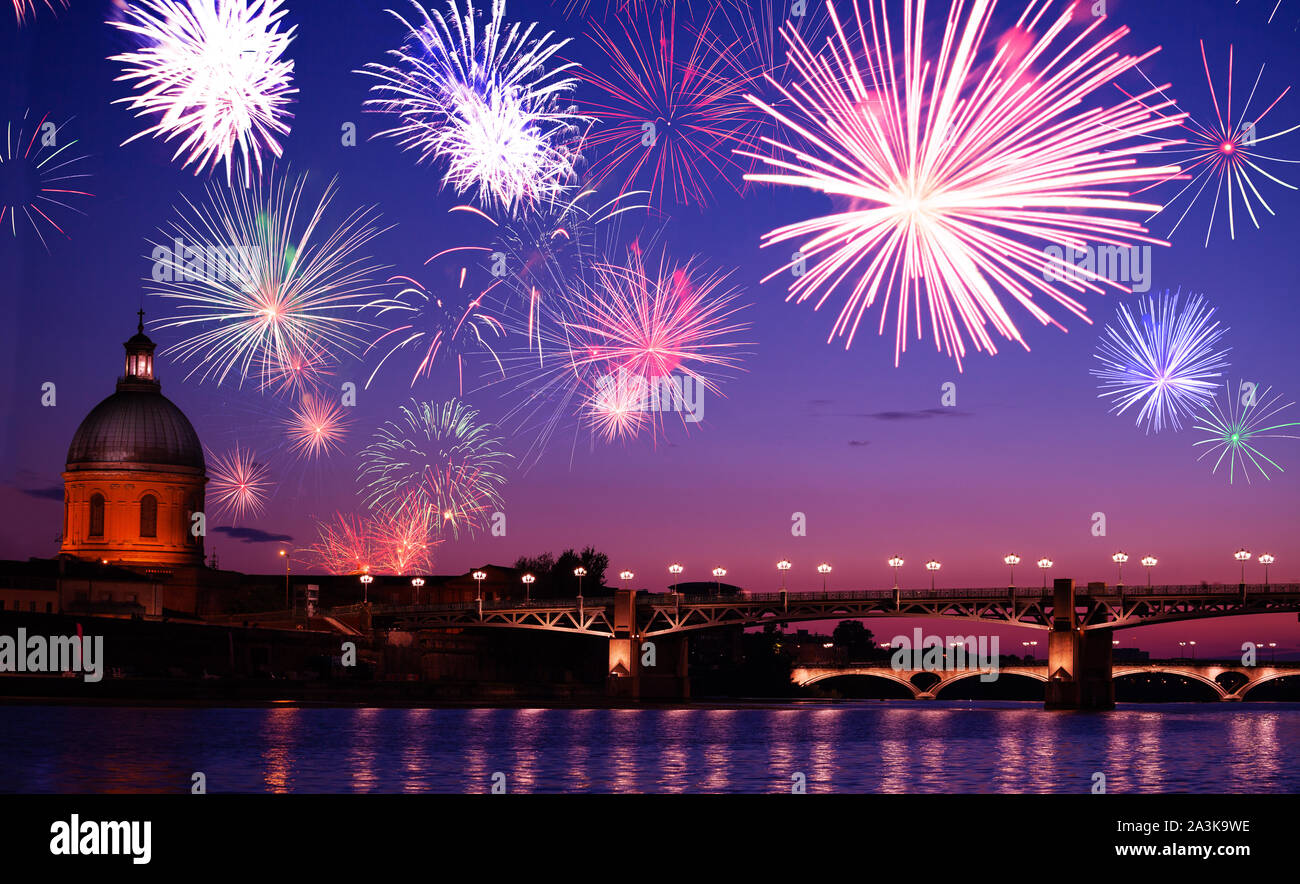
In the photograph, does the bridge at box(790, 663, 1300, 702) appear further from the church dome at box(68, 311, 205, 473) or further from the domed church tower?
the church dome at box(68, 311, 205, 473)

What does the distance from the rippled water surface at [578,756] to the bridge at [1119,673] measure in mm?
77941

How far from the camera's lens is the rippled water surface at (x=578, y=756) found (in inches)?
1465

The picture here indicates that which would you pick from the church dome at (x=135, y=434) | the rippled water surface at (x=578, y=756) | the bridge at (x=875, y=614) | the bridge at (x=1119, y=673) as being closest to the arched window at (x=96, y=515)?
the church dome at (x=135, y=434)

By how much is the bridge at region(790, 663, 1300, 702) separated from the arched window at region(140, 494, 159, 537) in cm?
8344

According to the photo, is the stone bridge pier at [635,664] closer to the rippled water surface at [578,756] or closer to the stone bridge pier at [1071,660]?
the stone bridge pier at [1071,660]

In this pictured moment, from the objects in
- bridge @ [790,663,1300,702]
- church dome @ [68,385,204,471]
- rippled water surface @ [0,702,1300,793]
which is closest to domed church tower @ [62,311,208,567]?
church dome @ [68,385,204,471]

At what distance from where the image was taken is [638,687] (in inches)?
5625

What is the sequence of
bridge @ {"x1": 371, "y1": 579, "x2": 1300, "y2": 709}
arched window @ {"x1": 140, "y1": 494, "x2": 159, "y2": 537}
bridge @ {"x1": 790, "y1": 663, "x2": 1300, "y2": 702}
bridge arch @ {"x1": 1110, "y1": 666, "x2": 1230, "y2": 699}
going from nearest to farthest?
bridge @ {"x1": 371, "y1": 579, "x2": 1300, "y2": 709} → arched window @ {"x1": 140, "y1": 494, "x2": 159, "y2": 537} → bridge arch @ {"x1": 1110, "y1": 666, "x2": 1230, "y2": 699} → bridge @ {"x1": 790, "y1": 663, "x2": 1300, "y2": 702}

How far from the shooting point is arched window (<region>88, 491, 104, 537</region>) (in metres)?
146
